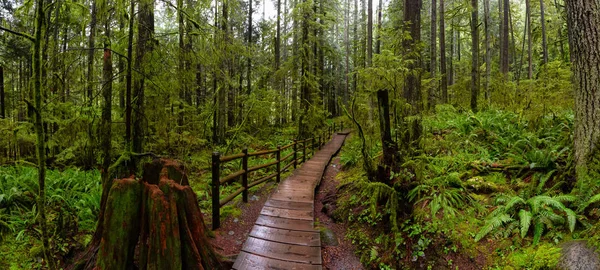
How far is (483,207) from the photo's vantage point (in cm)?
400

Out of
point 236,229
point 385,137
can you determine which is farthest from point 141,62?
point 385,137

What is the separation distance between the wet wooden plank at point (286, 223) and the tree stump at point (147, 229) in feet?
5.31

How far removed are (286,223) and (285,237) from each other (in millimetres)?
470

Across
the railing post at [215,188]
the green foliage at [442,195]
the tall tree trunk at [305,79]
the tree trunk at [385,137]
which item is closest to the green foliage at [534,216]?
the green foliage at [442,195]

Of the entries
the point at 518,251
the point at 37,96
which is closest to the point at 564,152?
the point at 518,251

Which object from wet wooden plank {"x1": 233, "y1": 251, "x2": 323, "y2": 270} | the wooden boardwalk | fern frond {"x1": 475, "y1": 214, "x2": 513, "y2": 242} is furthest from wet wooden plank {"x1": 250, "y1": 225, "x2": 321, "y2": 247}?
fern frond {"x1": 475, "y1": 214, "x2": 513, "y2": 242}

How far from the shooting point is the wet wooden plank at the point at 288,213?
4961mm

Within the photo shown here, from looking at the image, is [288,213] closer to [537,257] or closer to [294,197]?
[294,197]

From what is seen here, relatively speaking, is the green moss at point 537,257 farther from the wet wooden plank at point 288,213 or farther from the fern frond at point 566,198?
the wet wooden plank at point 288,213

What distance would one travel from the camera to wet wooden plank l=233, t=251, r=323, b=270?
3.48 metres

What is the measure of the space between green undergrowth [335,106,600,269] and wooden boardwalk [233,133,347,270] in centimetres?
80

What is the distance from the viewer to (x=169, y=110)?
26.5 feet

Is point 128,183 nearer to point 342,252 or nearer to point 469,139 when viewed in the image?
point 342,252

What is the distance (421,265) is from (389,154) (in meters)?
1.76
